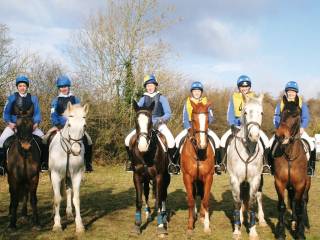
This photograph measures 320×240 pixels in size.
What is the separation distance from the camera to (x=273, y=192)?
12.9 m

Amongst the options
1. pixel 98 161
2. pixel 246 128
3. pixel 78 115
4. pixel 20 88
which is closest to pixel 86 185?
pixel 98 161

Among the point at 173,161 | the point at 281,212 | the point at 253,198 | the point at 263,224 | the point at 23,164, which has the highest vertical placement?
the point at 23,164

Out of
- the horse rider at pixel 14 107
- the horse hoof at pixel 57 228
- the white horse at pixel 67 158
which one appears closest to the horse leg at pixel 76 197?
the white horse at pixel 67 158

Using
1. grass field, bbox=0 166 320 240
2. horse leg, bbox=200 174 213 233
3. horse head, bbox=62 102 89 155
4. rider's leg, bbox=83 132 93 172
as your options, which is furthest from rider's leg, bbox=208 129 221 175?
horse head, bbox=62 102 89 155

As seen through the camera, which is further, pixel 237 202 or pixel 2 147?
pixel 2 147

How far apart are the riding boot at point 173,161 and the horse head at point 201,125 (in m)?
1.33

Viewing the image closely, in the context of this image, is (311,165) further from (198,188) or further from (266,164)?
(198,188)

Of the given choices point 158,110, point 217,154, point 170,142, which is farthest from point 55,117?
point 217,154

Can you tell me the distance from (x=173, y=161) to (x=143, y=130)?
1.87 metres

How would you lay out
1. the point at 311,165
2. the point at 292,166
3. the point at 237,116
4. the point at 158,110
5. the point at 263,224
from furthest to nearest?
the point at 158,110, the point at 237,116, the point at 263,224, the point at 311,165, the point at 292,166

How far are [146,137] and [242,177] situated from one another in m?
1.98

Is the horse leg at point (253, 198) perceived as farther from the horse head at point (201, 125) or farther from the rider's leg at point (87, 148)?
the rider's leg at point (87, 148)

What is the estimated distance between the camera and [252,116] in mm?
6469

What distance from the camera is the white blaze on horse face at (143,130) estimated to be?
6.83 m
